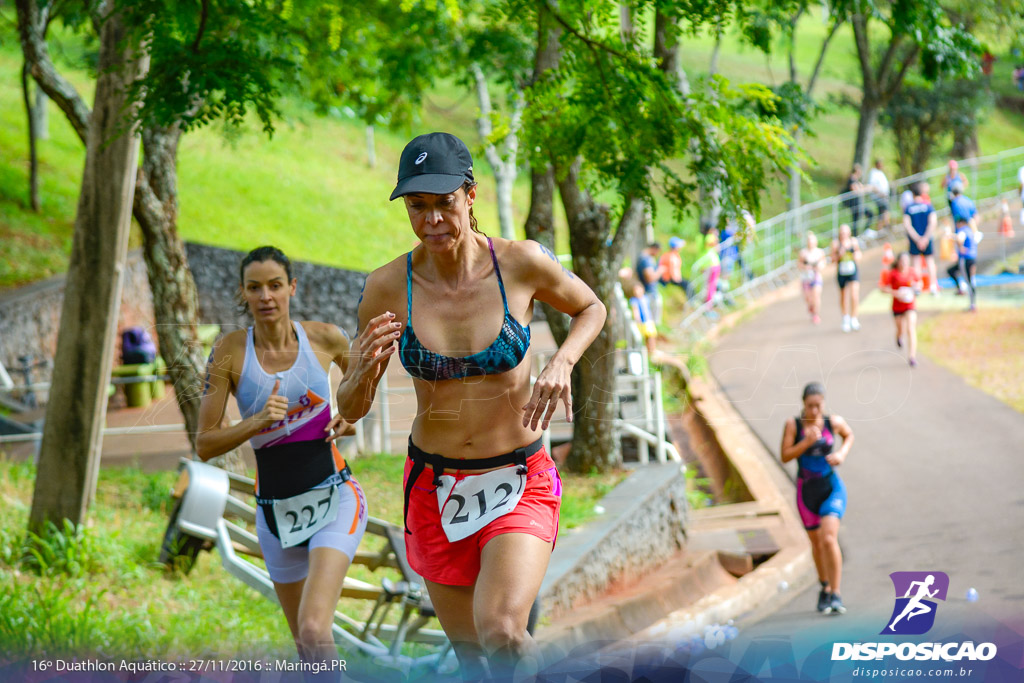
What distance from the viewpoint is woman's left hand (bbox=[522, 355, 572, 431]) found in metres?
2.82

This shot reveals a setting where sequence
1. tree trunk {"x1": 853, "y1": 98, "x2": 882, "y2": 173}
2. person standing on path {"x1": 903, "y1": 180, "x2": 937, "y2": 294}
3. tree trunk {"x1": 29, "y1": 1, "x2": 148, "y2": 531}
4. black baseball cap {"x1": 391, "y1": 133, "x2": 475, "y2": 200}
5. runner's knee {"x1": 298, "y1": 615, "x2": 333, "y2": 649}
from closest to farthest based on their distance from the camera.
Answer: black baseball cap {"x1": 391, "y1": 133, "x2": 475, "y2": 200} → runner's knee {"x1": 298, "y1": 615, "x2": 333, "y2": 649} → tree trunk {"x1": 29, "y1": 1, "x2": 148, "y2": 531} → person standing on path {"x1": 903, "y1": 180, "x2": 937, "y2": 294} → tree trunk {"x1": 853, "y1": 98, "x2": 882, "y2": 173}

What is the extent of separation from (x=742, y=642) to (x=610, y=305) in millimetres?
7744

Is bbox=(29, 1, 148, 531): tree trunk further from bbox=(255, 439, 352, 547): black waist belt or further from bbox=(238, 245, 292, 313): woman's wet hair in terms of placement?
bbox=(255, 439, 352, 547): black waist belt

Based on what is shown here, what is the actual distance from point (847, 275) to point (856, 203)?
7.94 metres

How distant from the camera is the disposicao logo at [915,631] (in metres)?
2.67

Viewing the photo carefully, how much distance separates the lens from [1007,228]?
20828mm

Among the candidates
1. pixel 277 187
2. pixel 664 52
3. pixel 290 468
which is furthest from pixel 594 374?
pixel 277 187

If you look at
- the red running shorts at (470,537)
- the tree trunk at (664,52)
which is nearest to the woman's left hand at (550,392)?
the red running shorts at (470,537)

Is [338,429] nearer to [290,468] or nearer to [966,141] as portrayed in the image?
[290,468]

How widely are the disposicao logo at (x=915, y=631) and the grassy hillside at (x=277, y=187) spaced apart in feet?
48.9

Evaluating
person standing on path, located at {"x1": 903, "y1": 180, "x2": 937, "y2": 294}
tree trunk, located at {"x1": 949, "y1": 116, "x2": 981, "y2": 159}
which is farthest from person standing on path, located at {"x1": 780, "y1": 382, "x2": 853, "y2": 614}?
tree trunk, located at {"x1": 949, "y1": 116, "x2": 981, "y2": 159}

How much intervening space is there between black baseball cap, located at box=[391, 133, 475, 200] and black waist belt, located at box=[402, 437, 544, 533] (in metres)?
0.84

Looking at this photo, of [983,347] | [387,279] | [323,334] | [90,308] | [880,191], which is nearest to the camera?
[387,279]

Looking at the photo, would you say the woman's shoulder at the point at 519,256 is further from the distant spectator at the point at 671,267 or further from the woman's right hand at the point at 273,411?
the distant spectator at the point at 671,267
